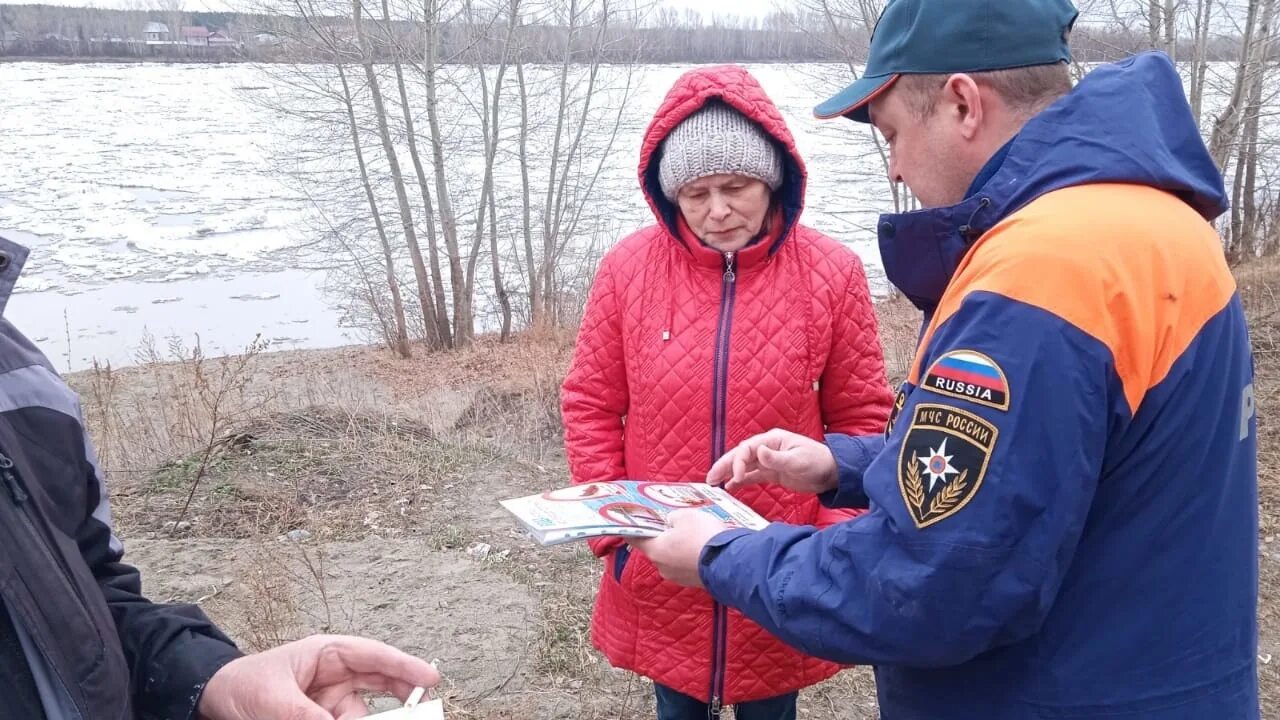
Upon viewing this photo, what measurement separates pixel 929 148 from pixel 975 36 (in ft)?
0.60

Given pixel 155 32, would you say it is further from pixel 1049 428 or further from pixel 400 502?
pixel 1049 428

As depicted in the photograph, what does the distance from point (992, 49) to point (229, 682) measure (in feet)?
5.35

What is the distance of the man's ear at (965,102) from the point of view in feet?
4.75

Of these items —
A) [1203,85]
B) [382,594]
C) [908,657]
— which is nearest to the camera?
[908,657]

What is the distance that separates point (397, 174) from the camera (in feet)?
55.6

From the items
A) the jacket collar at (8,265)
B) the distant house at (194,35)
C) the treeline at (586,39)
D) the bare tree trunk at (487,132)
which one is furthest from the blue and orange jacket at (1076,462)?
the distant house at (194,35)

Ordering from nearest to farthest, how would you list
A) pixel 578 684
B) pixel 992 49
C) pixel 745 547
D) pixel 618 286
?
pixel 992 49 < pixel 745 547 < pixel 618 286 < pixel 578 684

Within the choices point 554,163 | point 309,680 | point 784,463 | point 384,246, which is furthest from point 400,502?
point 554,163

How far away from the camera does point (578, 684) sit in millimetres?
3730

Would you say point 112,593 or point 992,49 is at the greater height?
point 992,49

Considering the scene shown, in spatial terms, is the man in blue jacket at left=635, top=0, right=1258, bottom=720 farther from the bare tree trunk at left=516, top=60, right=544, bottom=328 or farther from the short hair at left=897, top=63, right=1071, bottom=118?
the bare tree trunk at left=516, top=60, right=544, bottom=328

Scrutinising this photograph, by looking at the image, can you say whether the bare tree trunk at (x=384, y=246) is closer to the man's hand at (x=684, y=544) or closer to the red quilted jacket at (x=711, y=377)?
the red quilted jacket at (x=711, y=377)

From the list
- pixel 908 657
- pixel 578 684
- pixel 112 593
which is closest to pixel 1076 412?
pixel 908 657

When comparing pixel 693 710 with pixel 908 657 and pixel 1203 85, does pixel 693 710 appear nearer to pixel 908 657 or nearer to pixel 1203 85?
pixel 908 657
